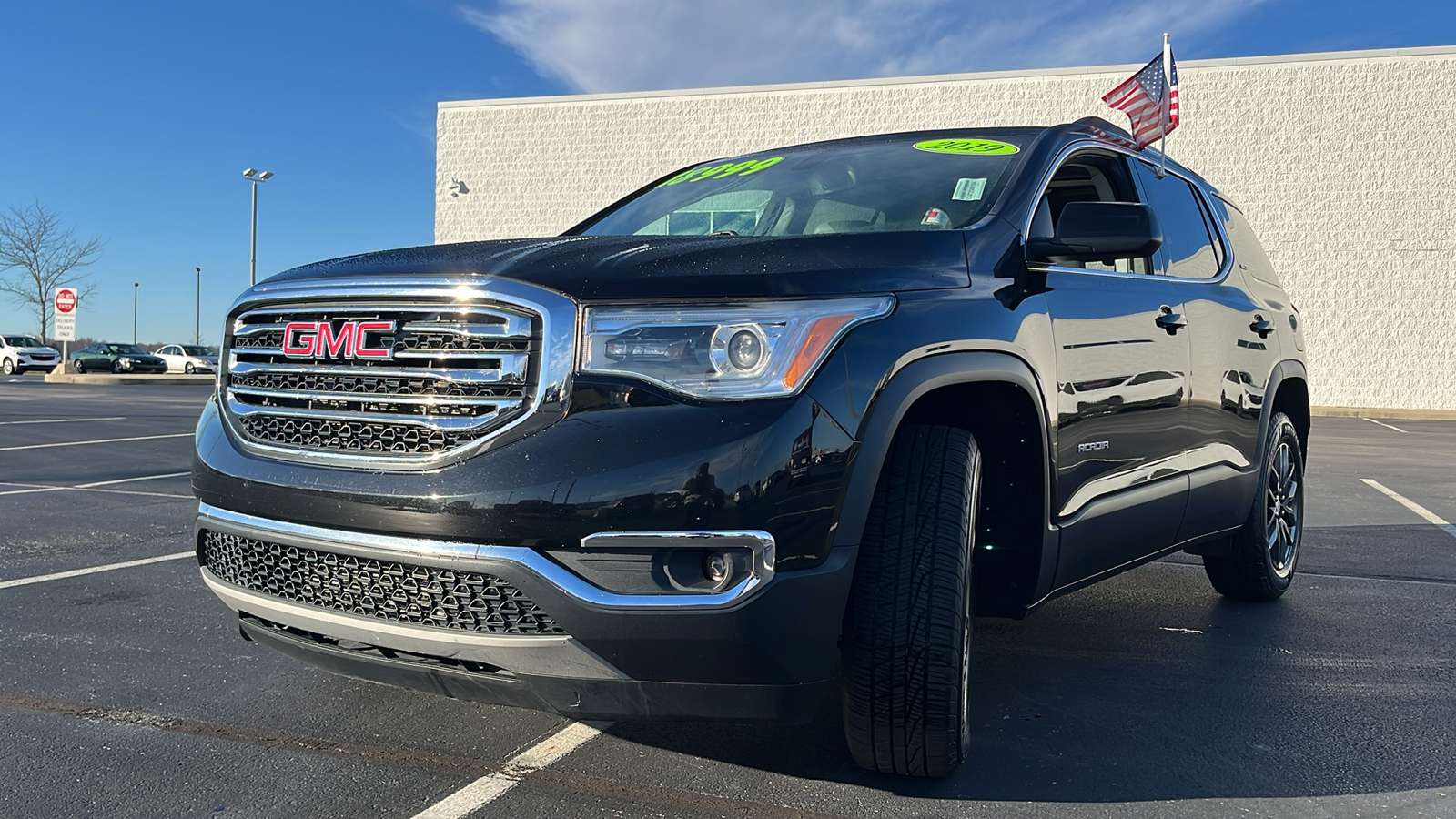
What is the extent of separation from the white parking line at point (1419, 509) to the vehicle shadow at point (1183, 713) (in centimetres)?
277

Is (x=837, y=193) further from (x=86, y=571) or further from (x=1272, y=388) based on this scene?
(x=86, y=571)

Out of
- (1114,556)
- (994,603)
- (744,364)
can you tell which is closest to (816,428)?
(744,364)

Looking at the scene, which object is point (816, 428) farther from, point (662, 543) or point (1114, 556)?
point (1114, 556)

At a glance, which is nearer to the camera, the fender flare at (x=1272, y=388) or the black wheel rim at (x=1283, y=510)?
the fender flare at (x=1272, y=388)

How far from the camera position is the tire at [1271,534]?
181 inches

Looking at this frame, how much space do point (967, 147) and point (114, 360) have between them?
44052mm

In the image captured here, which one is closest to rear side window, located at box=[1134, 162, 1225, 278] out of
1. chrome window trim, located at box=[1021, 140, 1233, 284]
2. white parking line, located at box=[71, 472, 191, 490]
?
chrome window trim, located at box=[1021, 140, 1233, 284]

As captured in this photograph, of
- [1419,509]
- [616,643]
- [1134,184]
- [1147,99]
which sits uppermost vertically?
[1147,99]

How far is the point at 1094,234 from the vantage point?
9.86 feet

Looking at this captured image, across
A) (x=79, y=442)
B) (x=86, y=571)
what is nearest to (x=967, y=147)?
A: (x=86, y=571)

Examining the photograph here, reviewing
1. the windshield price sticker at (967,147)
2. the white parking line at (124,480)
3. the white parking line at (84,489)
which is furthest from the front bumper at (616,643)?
the white parking line at (124,480)

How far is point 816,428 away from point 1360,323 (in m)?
28.9

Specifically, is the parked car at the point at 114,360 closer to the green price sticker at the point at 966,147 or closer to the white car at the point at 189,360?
the white car at the point at 189,360

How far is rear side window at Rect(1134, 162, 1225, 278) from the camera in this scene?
4.03 m
